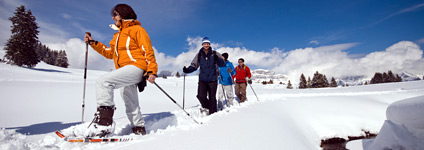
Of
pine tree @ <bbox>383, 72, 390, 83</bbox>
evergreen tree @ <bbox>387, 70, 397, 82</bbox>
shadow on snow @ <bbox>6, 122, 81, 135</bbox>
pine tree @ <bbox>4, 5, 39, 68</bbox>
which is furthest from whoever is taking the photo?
pine tree @ <bbox>383, 72, 390, 83</bbox>

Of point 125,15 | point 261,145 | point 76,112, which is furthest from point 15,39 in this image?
point 261,145

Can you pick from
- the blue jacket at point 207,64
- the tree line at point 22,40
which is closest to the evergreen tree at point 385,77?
the blue jacket at point 207,64

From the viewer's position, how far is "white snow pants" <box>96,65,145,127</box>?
7.93ft

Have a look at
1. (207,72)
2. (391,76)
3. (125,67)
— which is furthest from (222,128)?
(391,76)

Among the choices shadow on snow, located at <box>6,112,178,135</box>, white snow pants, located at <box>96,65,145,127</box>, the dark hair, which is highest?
the dark hair

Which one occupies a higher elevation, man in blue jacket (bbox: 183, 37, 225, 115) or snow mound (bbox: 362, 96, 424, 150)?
man in blue jacket (bbox: 183, 37, 225, 115)

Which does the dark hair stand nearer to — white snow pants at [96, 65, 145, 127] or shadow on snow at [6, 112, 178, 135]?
white snow pants at [96, 65, 145, 127]

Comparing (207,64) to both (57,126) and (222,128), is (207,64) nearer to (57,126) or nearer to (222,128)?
(222,128)

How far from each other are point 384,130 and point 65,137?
4.04 m

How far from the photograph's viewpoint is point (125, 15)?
9.75 ft

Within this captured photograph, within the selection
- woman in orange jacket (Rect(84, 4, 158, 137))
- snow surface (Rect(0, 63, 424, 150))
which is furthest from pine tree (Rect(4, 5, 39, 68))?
woman in orange jacket (Rect(84, 4, 158, 137))

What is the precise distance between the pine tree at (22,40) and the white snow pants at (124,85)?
33.0 m

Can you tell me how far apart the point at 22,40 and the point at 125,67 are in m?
33.7

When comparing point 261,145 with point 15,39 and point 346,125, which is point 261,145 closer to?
point 346,125
